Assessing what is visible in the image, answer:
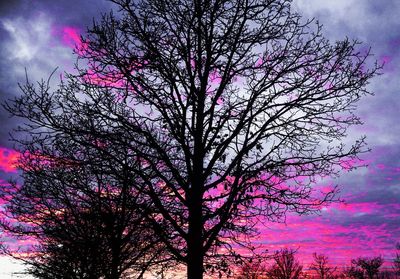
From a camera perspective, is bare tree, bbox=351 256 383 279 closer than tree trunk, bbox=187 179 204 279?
No

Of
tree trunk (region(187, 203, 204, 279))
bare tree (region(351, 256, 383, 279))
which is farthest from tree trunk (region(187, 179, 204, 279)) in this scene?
bare tree (region(351, 256, 383, 279))

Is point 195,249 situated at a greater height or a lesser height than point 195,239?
lesser

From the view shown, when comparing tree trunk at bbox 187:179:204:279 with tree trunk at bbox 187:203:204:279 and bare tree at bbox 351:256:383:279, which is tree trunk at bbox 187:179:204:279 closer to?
tree trunk at bbox 187:203:204:279

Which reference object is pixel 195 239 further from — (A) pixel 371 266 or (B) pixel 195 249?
(A) pixel 371 266

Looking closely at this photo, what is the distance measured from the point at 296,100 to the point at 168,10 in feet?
13.0

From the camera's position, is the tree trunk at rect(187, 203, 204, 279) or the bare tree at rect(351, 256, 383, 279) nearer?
the tree trunk at rect(187, 203, 204, 279)

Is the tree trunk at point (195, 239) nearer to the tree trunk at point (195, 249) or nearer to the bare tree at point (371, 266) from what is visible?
the tree trunk at point (195, 249)

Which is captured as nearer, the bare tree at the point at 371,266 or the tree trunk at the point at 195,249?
the tree trunk at the point at 195,249

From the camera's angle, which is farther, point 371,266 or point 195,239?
point 371,266

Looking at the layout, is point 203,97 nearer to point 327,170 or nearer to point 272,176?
point 272,176

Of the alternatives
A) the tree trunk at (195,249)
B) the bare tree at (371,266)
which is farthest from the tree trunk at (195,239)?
the bare tree at (371,266)

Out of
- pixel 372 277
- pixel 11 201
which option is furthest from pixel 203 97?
pixel 372 277

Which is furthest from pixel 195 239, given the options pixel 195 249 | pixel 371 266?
pixel 371 266

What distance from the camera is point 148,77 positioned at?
28.5 ft
